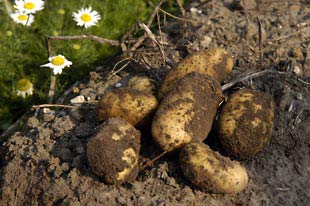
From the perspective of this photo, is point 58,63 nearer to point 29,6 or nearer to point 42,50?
→ point 42,50

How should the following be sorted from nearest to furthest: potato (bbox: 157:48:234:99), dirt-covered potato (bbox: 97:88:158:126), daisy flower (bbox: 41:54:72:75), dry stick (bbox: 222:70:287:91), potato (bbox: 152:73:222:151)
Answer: potato (bbox: 152:73:222:151) < dirt-covered potato (bbox: 97:88:158:126) < potato (bbox: 157:48:234:99) < dry stick (bbox: 222:70:287:91) < daisy flower (bbox: 41:54:72:75)

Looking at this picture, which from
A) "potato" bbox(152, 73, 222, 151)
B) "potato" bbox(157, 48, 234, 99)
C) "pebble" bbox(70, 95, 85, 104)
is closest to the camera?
"potato" bbox(152, 73, 222, 151)

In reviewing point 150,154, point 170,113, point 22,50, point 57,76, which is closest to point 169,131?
point 170,113

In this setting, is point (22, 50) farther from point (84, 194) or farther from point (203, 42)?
point (84, 194)

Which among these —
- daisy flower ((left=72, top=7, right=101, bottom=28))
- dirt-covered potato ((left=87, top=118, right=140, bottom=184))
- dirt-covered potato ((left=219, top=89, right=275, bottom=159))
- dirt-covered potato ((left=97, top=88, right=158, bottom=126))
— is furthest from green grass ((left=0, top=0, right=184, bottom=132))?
dirt-covered potato ((left=219, top=89, right=275, bottom=159))

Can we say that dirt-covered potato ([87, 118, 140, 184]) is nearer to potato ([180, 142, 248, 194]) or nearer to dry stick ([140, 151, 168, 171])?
dry stick ([140, 151, 168, 171])

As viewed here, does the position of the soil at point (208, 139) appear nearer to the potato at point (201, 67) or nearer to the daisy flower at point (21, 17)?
the potato at point (201, 67)
